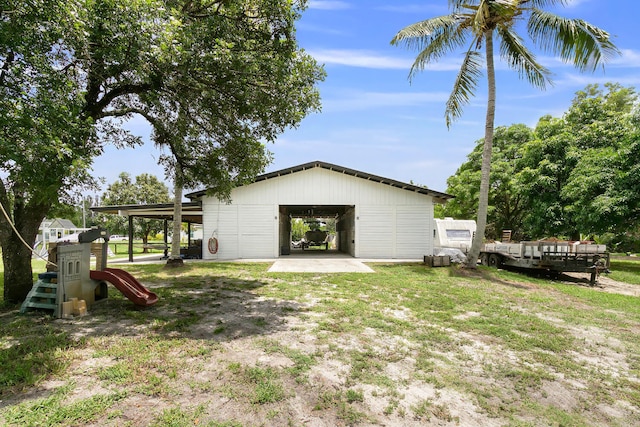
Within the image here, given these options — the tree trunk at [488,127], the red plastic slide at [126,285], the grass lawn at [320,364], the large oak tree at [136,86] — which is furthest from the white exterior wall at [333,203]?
the red plastic slide at [126,285]

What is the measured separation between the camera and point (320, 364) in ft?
12.8

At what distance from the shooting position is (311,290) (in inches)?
328

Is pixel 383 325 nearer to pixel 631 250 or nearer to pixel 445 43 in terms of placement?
pixel 445 43

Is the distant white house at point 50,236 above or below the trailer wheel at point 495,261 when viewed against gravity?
above

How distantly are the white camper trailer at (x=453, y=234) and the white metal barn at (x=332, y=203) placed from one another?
7.47 ft

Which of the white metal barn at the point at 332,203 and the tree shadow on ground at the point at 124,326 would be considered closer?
the tree shadow on ground at the point at 124,326

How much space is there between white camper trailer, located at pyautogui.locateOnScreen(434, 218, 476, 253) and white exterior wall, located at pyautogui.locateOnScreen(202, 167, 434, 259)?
2.27m

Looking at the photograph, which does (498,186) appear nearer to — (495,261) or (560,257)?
(495,261)

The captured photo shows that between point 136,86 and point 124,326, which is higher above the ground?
point 136,86

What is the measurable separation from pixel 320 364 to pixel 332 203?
44.0ft

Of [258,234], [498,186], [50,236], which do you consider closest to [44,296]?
[258,234]

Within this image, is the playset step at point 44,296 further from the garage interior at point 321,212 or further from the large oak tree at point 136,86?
the garage interior at point 321,212

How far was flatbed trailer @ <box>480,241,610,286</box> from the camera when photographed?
36.6 ft

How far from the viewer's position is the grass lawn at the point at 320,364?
2.94 meters
